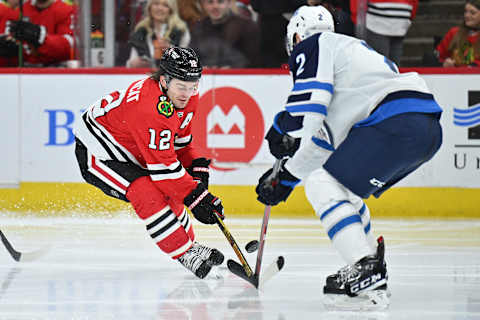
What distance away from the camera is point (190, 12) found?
4.78 m

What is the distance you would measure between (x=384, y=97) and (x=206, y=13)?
8.25ft

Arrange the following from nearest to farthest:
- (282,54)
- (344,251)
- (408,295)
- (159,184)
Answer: (344,251)
(408,295)
(159,184)
(282,54)

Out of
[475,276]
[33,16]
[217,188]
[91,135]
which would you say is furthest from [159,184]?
[33,16]

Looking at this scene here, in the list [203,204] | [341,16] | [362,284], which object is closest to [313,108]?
[362,284]

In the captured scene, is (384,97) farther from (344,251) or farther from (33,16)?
(33,16)

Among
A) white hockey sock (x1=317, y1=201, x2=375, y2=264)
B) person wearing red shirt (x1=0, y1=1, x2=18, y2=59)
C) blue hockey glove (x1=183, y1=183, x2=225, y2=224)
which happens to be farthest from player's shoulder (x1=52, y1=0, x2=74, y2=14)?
white hockey sock (x1=317, y1=201, x2=375, y2=264)

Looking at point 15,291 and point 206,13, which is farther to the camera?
point 206,13

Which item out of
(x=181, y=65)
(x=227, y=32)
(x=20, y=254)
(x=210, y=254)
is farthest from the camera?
(x=227, y=32)

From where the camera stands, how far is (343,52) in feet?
8.08

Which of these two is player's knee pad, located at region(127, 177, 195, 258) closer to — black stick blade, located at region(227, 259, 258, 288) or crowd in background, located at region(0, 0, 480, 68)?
black stick blade, located at region(227, 259, 258, 288)

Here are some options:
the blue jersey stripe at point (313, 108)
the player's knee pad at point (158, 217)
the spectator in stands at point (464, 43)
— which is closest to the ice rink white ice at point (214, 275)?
the player's knee pad at point (158, 217)

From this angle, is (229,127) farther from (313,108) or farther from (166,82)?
(313,108)

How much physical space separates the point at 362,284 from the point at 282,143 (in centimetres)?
55

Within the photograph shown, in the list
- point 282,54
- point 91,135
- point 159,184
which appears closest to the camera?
point 159,184
